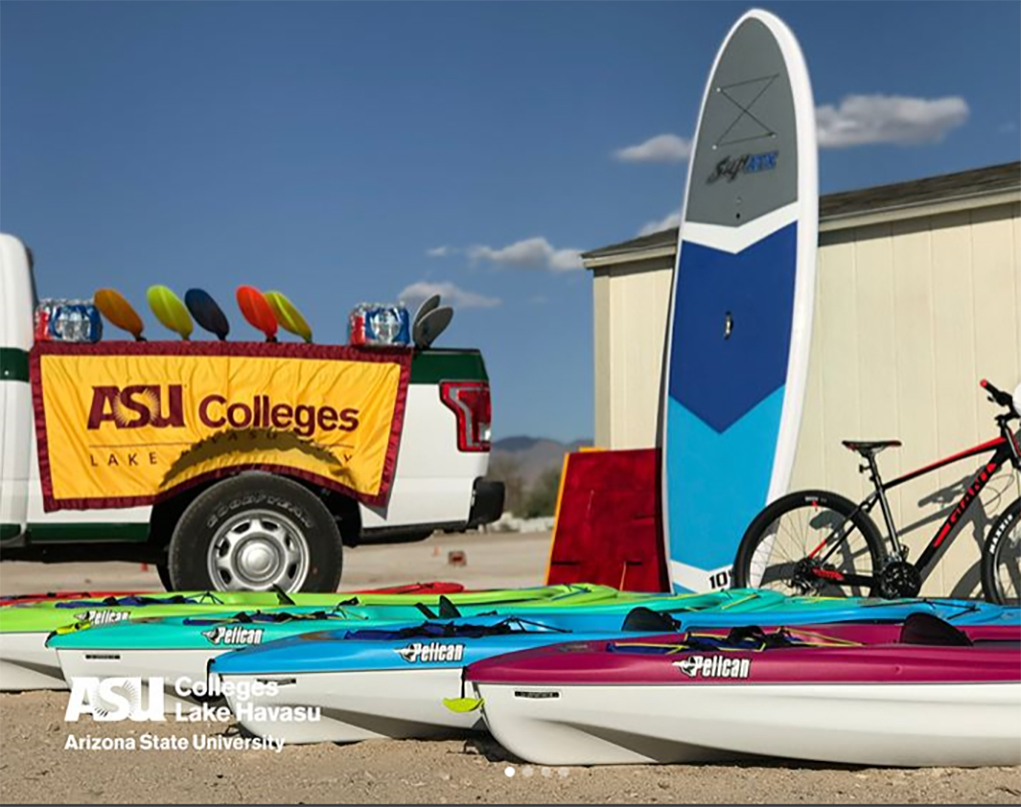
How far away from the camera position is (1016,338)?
8078 millimetres

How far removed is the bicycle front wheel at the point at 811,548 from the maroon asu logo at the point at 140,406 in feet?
10.5

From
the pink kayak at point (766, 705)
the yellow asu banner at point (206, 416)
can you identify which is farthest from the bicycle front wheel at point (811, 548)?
the pink kayak at point (766, 705)

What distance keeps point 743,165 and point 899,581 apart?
9.66 ft

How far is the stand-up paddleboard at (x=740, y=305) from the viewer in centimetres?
839

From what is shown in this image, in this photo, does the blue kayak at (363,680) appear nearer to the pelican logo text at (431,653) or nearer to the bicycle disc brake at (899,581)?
the pelican logo text at (431,653)

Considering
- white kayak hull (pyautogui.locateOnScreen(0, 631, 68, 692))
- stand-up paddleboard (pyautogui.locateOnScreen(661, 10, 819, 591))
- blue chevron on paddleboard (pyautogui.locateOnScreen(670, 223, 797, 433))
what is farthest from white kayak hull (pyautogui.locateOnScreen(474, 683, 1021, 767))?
blue chevron on paddleboard (pyautogui.locateOnScreen(670, 223, 797, 433))

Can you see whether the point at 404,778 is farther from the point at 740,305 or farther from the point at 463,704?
the point at 740,305

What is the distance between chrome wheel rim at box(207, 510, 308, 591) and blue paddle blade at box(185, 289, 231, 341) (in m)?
1.12

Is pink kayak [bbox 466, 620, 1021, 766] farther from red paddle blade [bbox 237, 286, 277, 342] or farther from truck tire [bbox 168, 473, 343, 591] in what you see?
red paddle blade [bbox 237, 286, 277, 342]

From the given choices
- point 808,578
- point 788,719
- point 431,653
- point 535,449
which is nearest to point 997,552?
point 808,578

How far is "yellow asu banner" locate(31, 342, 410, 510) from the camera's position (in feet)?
25.9

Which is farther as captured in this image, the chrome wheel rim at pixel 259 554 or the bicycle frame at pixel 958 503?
the chrome wheel rim at pixel 259 554

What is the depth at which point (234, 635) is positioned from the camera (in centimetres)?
582

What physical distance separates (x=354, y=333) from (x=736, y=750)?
4390mm
